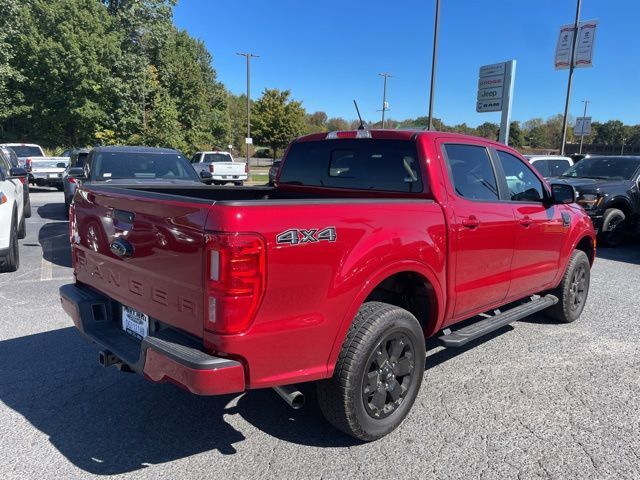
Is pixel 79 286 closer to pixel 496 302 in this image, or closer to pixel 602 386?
pixel 496 302

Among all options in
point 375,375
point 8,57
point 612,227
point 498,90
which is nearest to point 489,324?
point 375,375

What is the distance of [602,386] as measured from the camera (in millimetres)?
3852

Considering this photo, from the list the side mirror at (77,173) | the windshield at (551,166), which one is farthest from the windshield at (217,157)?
the side mirror at (77,173)

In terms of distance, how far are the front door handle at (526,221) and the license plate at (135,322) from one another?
10.2ft

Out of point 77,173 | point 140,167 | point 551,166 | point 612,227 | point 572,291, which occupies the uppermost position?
point 551,166

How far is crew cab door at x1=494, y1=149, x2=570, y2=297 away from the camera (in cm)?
420

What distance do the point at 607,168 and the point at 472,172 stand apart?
9.12 metres

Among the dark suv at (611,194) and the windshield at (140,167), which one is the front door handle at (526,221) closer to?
the windshield at (140,167)

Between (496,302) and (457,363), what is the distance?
2.11 ft

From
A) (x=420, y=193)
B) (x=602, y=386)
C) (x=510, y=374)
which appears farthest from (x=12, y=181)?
(x=602, y=386)

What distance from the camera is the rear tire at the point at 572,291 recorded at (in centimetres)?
511

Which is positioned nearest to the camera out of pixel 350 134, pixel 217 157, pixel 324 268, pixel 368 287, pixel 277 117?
pixel 324 268

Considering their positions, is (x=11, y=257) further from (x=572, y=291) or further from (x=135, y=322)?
(x=572, y=291)

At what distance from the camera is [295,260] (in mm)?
2414
